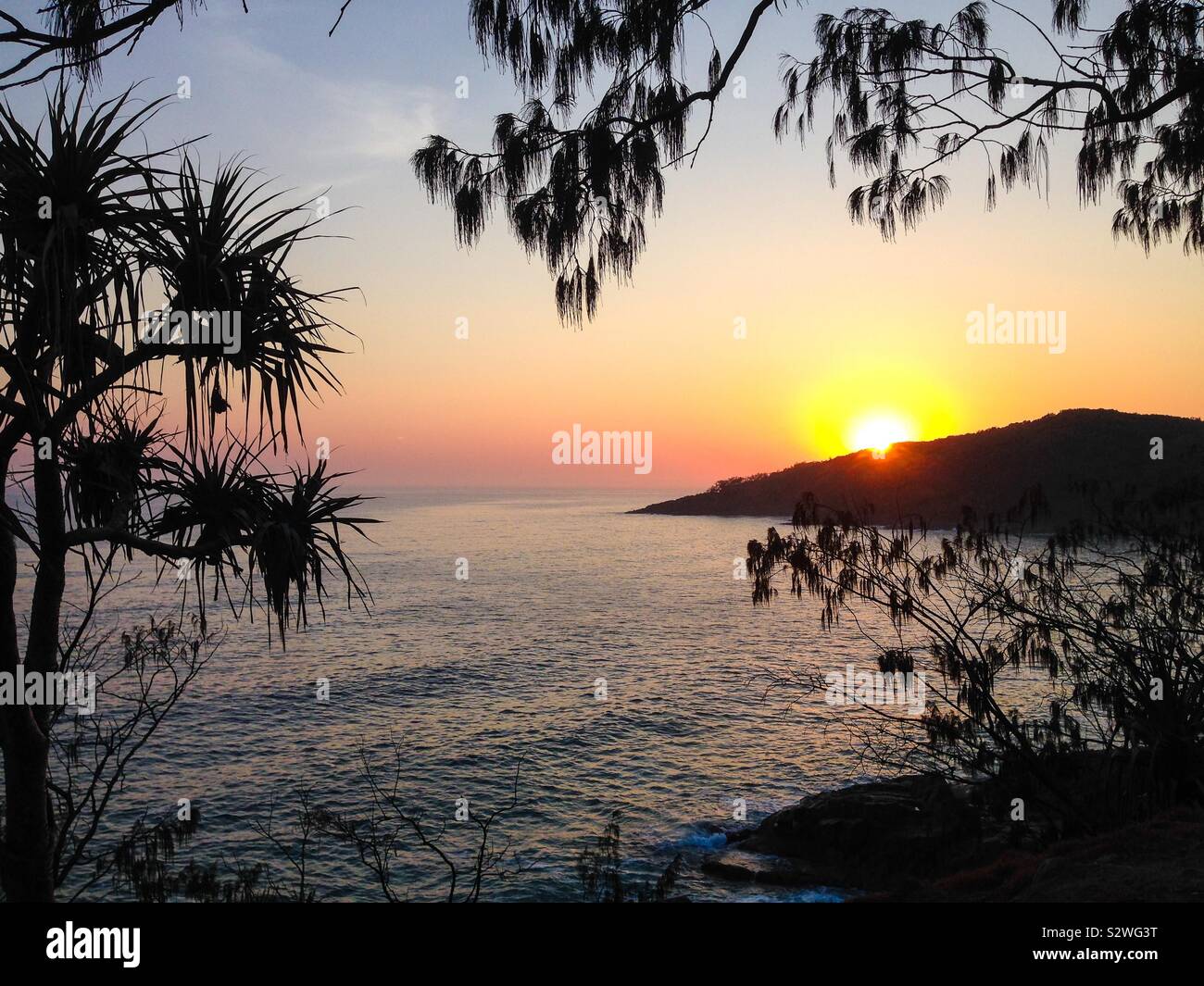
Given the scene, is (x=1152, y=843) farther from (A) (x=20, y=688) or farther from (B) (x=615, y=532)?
(B) (x=615, y=532)

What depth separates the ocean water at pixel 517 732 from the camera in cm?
1808

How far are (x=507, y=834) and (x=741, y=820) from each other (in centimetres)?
532

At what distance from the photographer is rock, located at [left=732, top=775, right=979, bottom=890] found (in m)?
15.5

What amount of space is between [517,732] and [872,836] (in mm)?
13136

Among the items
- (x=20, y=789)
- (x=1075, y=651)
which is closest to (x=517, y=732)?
(x=1075, y=651)

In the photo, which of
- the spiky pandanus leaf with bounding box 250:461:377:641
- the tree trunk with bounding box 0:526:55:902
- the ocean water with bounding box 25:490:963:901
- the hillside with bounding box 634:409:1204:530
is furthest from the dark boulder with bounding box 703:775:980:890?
the hillside with bounding box 634:409:1204:530

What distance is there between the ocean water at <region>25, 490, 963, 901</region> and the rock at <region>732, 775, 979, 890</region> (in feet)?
3.38

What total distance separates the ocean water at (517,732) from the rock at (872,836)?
103cm

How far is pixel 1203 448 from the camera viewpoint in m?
12.3

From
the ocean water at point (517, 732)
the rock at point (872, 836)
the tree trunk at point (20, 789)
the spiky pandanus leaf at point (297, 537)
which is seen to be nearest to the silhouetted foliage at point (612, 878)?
the ocean water at point (517, 732)

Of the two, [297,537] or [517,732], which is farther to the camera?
[517,732]

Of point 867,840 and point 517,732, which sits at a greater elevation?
point 867,840

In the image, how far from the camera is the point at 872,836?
16.6 metres

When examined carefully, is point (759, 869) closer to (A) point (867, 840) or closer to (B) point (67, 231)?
(A) point (867, 840)
